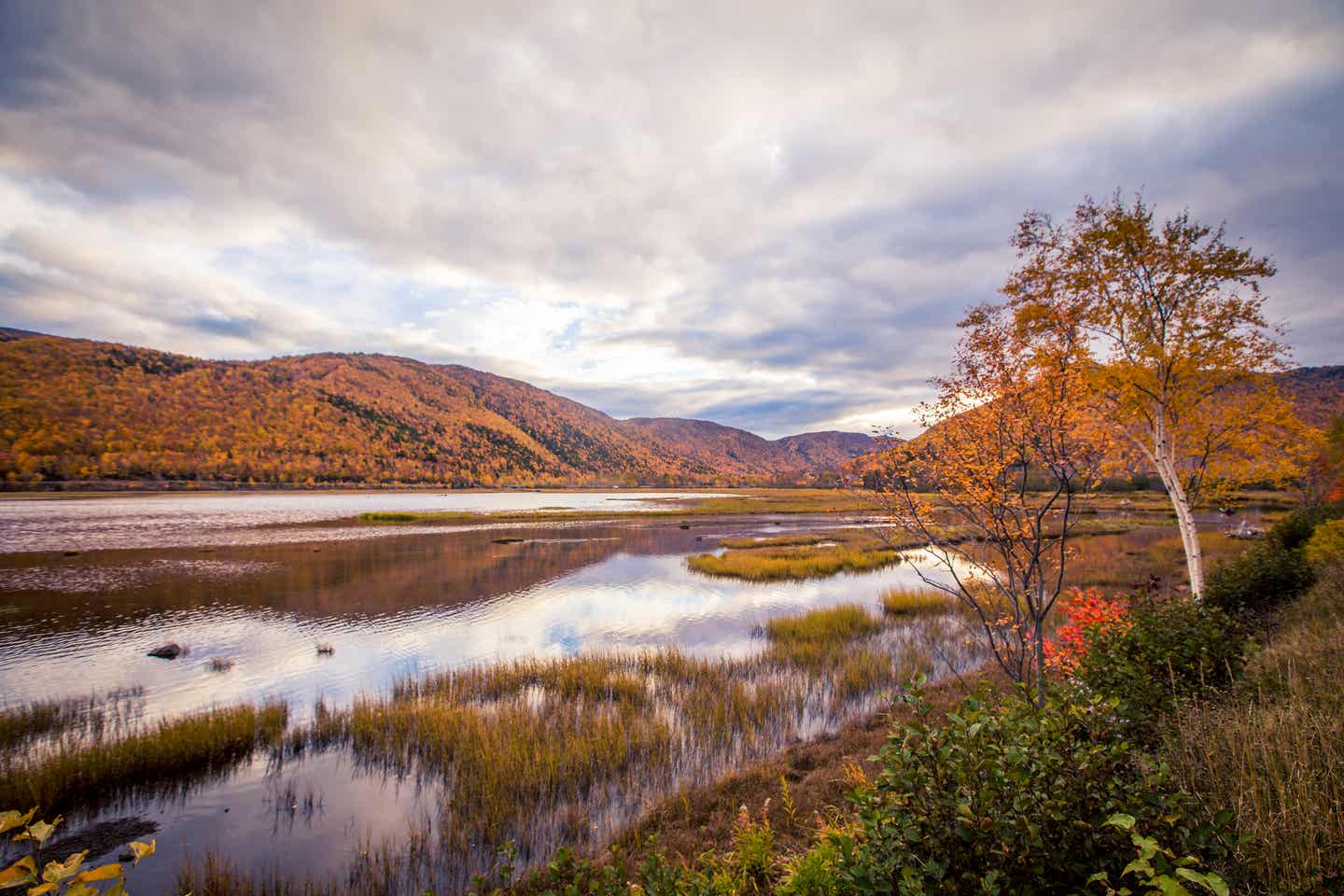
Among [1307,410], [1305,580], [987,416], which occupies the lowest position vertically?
[1305,580]

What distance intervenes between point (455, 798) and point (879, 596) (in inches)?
941

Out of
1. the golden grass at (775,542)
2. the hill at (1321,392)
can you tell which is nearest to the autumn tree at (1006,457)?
the golden grass at (775,542)

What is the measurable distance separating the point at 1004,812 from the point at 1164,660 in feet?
22.2

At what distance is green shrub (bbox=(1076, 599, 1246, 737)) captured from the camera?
7.14 m

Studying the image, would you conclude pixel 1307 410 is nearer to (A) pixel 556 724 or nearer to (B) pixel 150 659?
(A) pixel 556 724

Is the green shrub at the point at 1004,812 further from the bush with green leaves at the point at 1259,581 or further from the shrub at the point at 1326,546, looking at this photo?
the shrub at the point at 1326,546

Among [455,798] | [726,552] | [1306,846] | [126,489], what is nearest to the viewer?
[1306,846]

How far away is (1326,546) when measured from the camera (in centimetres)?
1638

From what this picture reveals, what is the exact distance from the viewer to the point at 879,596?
92.2 ft

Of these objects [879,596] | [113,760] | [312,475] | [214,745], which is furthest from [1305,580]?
[312,475]

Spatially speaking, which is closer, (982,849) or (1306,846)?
(982,849)

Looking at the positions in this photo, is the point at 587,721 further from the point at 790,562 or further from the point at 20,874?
the point at 790,562

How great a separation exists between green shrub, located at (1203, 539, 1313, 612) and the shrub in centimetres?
168

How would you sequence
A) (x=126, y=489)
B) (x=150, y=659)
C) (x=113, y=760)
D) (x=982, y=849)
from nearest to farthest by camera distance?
(x=982, y=849), (x=113, y=760), (x=150, y=659), (x=126, y=489)
